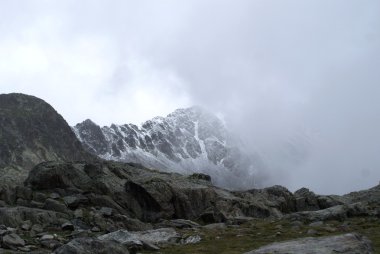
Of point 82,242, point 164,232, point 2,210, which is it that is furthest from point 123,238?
point 2,210

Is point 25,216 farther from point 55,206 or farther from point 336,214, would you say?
point 336,214

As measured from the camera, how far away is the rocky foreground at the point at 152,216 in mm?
44375

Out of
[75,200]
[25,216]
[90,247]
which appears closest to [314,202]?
[75,200]

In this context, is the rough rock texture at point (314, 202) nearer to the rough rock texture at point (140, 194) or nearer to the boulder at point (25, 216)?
the rough rock texture at point (140, 194)

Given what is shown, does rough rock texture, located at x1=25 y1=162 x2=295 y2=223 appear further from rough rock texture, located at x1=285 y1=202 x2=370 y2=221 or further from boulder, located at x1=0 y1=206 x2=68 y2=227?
rough rock texture, located at x1=285 y1=202 x2=370 y2=221

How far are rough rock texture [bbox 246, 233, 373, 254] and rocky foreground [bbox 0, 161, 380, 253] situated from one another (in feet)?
0.22

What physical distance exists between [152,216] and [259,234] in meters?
27.9

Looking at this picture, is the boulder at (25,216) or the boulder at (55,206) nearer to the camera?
the boulder at (25,216)

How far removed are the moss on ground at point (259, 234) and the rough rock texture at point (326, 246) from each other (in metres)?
3.20

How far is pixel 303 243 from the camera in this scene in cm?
3600

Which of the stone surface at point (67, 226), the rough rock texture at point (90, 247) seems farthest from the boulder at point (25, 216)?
the rough rock texture at point (90, 247)

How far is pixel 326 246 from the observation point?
114 ft

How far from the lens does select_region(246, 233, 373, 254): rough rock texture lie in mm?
33969

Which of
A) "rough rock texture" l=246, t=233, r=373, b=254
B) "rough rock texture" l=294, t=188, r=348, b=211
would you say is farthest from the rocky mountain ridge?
"rough rock texture" l=294, t=188, r=348, b=211
